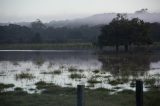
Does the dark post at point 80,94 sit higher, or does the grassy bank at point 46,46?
the dark post at point 80,94

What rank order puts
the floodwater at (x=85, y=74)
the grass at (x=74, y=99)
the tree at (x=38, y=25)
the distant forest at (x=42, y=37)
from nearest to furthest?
the grass at (x=74, y=99)
the floodwater at (x=85, y=74)
the distant forest at (x=42, y=37)
the tree at (x=38, y=25)

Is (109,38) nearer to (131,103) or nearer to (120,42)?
(120,42)

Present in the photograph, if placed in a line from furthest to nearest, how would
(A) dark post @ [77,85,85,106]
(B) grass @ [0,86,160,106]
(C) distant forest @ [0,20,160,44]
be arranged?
(C) distant forest @ [0,20,160,44]
(B) grass @ [0,86,160,106]
(A) dark post @ [77,85,85,106]

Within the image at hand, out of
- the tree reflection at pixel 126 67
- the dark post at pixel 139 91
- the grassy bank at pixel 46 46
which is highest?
the dark post at pixel 139 91

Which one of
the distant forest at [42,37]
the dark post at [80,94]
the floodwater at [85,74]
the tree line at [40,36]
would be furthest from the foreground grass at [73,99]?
the tree line at [40,36]

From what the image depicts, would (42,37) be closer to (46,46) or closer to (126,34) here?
(46,46)

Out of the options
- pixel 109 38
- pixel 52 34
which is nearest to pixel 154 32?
pixel 109 38

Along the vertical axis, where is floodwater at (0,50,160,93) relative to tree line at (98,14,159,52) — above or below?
below

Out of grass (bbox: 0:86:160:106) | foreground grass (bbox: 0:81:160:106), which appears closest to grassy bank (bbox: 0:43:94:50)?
foreground grass (bbox: 0:81:160:106)

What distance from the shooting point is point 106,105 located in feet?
42.5

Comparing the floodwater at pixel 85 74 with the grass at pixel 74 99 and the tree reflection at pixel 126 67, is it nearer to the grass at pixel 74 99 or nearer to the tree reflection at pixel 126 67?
the tree reflection at pixel 126 67

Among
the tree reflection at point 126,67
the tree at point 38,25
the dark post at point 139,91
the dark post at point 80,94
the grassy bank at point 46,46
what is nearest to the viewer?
the dark post at point 80,94

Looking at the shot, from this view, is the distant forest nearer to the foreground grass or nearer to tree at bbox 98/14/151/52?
tree at bbox 98/14/151/52

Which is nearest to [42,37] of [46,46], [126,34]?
[46,46]
